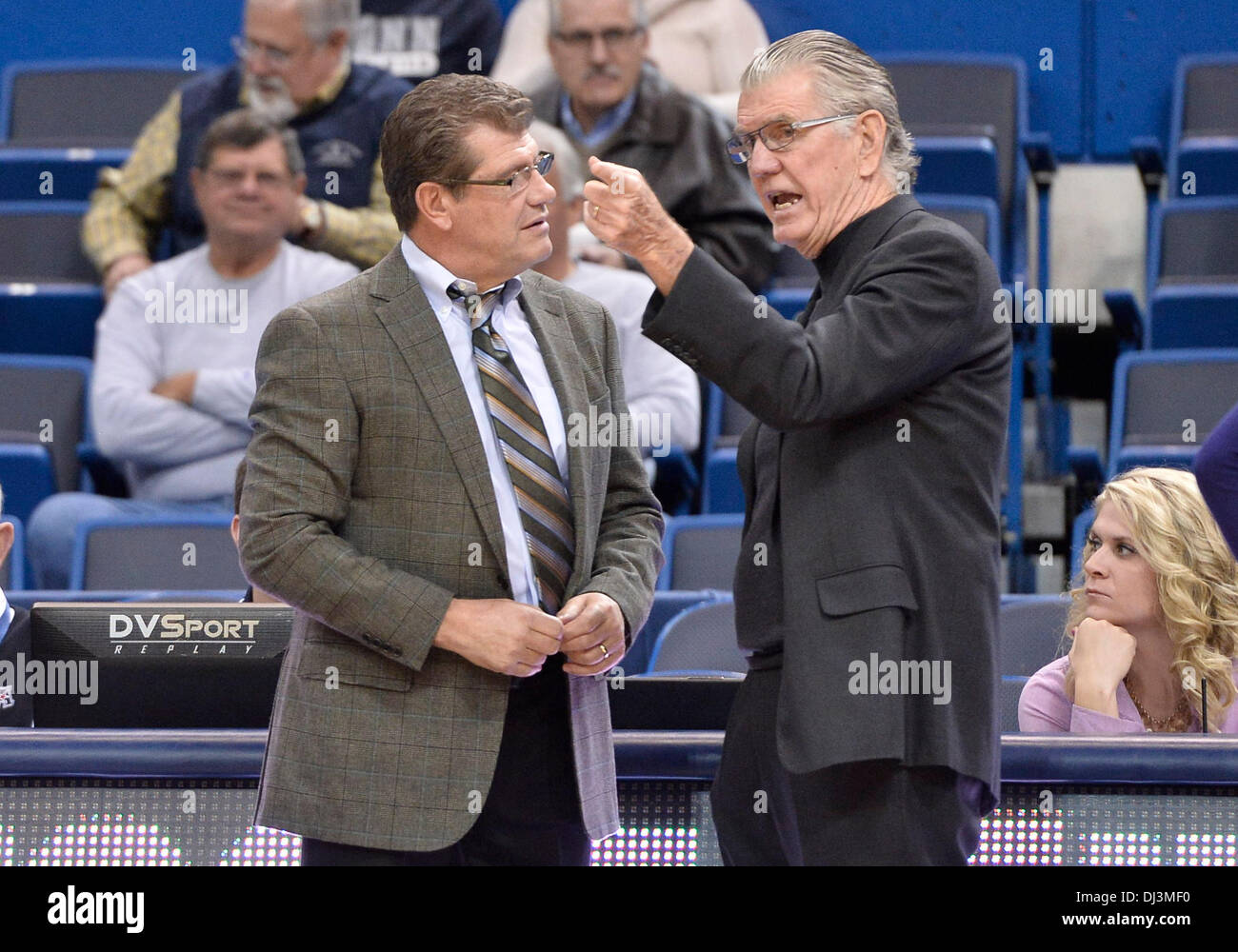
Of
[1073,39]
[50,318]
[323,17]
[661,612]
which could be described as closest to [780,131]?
[661,612]

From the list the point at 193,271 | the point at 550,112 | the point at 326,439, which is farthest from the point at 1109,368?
the point at 326,439

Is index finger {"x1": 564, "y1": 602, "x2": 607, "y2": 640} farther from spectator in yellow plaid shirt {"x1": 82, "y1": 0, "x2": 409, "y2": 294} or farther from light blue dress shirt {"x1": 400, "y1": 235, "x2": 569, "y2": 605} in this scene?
spectator in yellow plaid shirt {"x1": 82, "y1": 0, "x2": 409, "y2": 294}

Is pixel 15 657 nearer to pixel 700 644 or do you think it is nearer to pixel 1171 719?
pixel 700 644

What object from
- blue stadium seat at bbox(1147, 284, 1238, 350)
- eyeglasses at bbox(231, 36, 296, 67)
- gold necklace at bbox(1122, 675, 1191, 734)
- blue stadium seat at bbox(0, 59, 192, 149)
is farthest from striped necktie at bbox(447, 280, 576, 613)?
blue stadium seat at bbox(0, 59, 192, 149)

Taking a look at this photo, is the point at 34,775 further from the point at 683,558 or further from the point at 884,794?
the point at 683,558

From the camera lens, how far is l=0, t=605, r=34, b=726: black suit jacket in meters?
1.88

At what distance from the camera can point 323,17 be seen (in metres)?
3.90

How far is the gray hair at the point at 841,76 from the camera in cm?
151

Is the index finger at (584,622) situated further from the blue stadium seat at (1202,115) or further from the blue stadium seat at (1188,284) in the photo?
the blue stadium seat at (1202,115)

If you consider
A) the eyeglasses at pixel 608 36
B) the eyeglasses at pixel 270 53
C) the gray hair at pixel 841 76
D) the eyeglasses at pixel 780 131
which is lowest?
the eyeglasses at pixel 780 131

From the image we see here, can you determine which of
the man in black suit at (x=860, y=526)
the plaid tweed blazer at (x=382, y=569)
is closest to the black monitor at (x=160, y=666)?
the plaid tweed blazer at (x=382, y=569)

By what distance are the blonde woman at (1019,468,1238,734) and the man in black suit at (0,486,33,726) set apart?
3.92 ft

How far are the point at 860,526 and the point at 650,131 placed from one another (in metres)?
2.64
